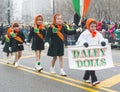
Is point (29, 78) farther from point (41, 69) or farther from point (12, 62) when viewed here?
point (12, 62)

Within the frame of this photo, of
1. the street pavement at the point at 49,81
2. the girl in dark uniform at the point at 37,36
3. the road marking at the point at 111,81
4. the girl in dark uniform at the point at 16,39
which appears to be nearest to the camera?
the street pavement at the point at 49,81

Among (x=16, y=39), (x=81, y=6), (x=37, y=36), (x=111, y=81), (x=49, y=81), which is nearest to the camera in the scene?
(x=111, y=81)

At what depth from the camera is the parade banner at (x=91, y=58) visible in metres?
7.76

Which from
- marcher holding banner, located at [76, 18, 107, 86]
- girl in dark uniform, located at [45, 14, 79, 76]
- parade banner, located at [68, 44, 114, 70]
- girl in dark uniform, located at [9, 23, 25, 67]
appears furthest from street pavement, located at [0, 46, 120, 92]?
girl in dark uniform, located at [9, 23, 25, 67]

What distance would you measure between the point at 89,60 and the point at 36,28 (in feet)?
9.54

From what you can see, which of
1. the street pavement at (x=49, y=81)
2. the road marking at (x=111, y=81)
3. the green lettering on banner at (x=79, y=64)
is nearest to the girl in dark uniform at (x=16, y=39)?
the street pavement at (x=49, y=81)

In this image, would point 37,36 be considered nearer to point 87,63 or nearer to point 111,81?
point 87,63

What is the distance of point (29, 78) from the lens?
29.6 ft

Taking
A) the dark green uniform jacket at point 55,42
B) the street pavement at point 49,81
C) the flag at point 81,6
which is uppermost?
the flag at point 81,6

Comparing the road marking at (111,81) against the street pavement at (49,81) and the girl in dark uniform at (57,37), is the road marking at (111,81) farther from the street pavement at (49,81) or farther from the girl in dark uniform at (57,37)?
the girl in dark uniform at (57,37)

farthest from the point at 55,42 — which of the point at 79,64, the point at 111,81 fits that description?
the point at 111,81

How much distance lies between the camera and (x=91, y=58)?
7.80 metres

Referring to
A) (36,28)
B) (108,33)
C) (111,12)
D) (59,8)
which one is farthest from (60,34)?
(59,8)

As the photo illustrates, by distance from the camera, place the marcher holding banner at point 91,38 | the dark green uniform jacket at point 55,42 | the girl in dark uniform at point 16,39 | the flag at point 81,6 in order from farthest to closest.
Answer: the girl in dark uniform at point 16,39, the dark green uniform jacket at point 55,42, the flag at point 81,6, the marcher holding banner at point 91,38
